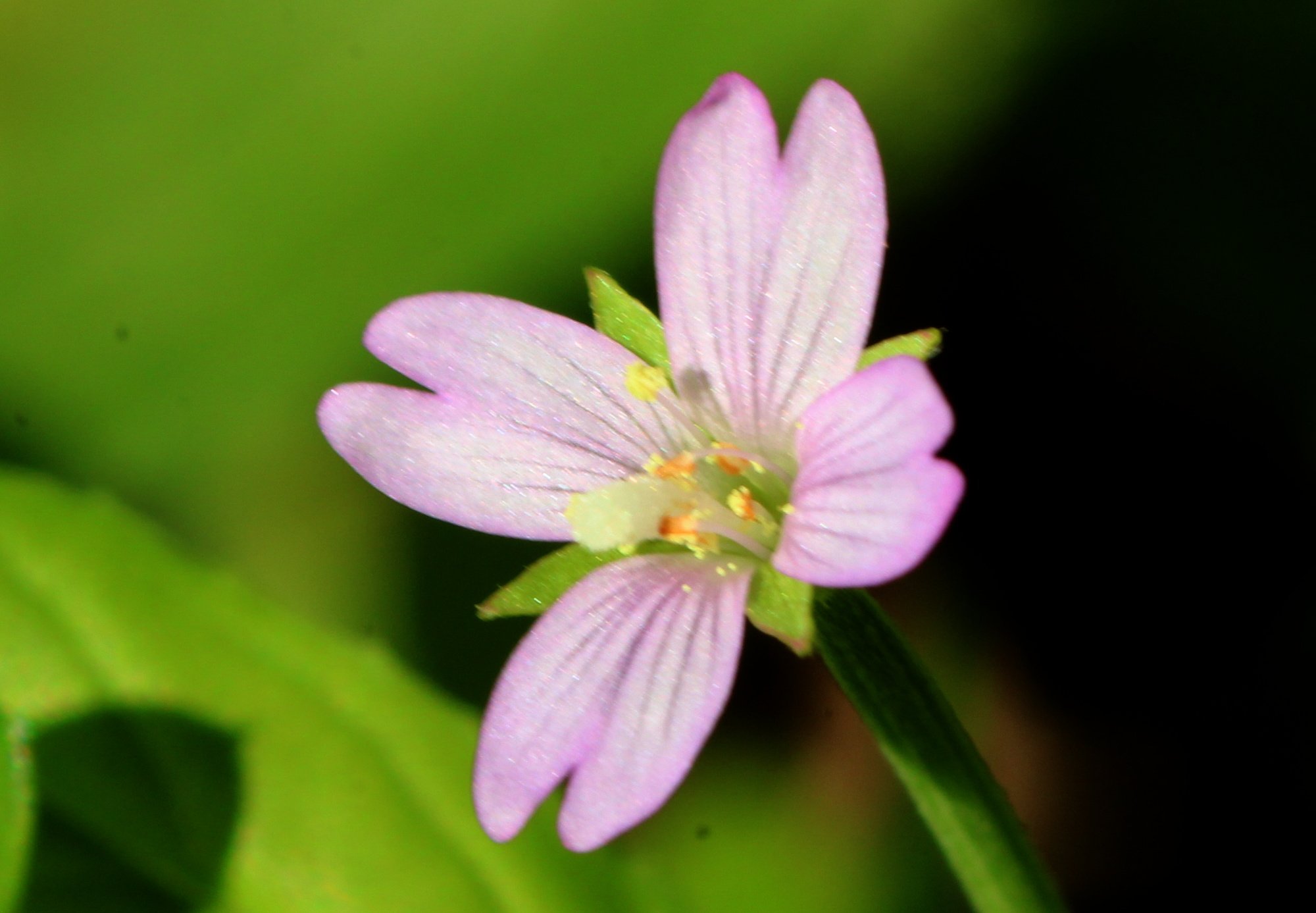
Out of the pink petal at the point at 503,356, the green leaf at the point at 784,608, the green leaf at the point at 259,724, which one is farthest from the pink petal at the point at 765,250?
the green leaf at the point at 259,724

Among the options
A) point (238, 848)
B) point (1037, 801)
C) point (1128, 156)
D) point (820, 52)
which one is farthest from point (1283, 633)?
point (238, 848)

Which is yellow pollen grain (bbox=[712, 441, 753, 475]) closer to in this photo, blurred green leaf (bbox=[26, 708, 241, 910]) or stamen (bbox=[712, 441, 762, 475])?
stamen (bbox=[712, 441, 762, 475])

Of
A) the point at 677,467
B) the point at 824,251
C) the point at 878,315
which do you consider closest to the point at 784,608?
the point at 677,467

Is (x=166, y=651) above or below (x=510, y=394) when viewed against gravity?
below

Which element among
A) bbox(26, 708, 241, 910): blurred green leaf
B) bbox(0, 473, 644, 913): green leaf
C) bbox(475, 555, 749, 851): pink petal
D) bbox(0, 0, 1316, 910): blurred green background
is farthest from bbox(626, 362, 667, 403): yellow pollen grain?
bbox(0, 0, 1316, 910): blurred green background

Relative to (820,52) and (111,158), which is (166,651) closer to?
(111,158)

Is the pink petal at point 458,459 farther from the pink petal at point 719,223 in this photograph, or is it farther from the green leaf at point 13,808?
the green leaf at point 13,808
